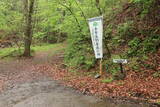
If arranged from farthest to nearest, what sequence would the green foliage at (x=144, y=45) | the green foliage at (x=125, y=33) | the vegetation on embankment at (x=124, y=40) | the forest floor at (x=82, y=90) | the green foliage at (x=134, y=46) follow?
the green foliage at (x=125, y=33) → the green foliage at (x=134, y=46) → the green foliage at (x=144, y=45) → the vegetation on embankment at (x=124, y=40) → the forest floor at (x=82, y=90)

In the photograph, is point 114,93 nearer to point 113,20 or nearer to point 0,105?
point 0,105

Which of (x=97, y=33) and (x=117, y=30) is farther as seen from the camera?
(x=117, y=30)

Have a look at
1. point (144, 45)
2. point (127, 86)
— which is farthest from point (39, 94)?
point (144, 45)

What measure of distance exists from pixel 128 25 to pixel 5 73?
24.5ft

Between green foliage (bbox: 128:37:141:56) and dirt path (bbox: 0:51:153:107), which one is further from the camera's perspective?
green foliage (bbox: 128:37:141:56)

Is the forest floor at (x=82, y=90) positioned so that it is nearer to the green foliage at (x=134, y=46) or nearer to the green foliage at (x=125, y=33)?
the green foliage at (x=134, y=46)

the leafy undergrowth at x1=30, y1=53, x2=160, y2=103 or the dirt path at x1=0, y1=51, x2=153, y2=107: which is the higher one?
the leafy undergrowth at x1=30, y1=53, x2=160, y2=103

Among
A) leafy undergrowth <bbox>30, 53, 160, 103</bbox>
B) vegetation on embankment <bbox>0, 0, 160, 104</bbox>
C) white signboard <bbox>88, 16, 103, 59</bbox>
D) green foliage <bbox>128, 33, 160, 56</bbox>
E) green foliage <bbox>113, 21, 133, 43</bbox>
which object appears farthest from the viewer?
green foliage <bbox>113, 21, 133, 43</bbox>

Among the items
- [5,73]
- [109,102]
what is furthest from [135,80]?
[5,73]

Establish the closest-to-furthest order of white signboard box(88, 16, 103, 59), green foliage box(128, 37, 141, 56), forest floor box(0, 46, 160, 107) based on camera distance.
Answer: forest floor box(0, 46, 160, 107), white signboard box(88, 16, 103, 59), green foliage box(128, 37, 141, 56)

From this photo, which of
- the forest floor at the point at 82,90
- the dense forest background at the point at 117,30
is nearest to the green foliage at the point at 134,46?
the dense forest background at the point at 117,30

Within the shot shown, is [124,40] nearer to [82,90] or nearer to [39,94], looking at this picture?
[82,90]

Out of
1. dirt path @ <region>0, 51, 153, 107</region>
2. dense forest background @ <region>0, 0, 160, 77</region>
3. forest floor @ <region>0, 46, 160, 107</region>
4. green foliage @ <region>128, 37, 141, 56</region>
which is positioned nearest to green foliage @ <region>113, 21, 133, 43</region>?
dense forest background @ <region>0, 0, 160, 77</region>

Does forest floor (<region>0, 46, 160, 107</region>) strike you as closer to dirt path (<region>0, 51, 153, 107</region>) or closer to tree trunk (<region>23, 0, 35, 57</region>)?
dirt path (<region>0, 51, 153, 107</region>)
